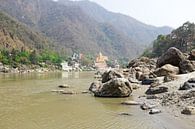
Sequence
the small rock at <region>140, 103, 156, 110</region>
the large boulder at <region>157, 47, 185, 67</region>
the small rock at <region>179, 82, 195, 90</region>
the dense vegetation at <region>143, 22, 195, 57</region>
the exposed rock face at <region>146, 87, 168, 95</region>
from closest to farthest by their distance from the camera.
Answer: the small rock at <region>140, 103, 156, 110</region> → the small rock at <region>179, 82, 195, 90</region> → the exposed rock face at <region>146, 87, 168, 95</region> → the large boulder at <region>157, 47, 185, 67</region> → the dense vegetation at <region>143, 22, 195, 57</region>

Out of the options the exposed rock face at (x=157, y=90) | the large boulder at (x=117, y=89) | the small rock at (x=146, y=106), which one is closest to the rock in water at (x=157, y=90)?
the exposed rock face at (x=157, y=90)

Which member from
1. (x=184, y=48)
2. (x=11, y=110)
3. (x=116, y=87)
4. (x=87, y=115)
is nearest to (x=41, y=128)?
(x=87, y=115)

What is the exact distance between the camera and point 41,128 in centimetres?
1955

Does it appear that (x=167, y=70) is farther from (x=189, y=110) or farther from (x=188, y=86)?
(x=189, y=110)

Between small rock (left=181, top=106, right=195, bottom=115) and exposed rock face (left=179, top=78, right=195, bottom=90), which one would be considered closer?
small rock (left=181, top=106, right=195, bottom=115)

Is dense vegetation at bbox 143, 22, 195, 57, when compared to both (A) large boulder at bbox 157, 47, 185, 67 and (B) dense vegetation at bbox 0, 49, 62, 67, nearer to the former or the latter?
(A) large boulder at bbox 157, 47, 185, 67

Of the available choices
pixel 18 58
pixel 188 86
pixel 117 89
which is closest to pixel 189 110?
pixel 188 86

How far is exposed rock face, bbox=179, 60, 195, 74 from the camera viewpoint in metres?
42.5

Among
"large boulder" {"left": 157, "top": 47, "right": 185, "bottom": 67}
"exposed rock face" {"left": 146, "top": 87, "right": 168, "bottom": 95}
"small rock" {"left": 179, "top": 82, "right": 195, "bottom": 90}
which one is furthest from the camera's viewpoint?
"large boulder" {"left": 157, "top": 47, "right": 185, "bottom": 67}

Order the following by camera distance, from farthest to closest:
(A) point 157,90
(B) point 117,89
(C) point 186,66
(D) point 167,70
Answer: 1. (D) point 167,70
2. (C) point 186,66
3. (B) point 117,89
4. (A) point 157,90

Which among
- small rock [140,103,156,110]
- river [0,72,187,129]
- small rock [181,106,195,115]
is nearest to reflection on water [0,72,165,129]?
river [0,72,187,129]

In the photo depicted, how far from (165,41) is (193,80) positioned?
9615 centimetres

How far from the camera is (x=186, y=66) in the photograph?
43250 mm

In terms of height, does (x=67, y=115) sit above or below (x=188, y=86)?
below
